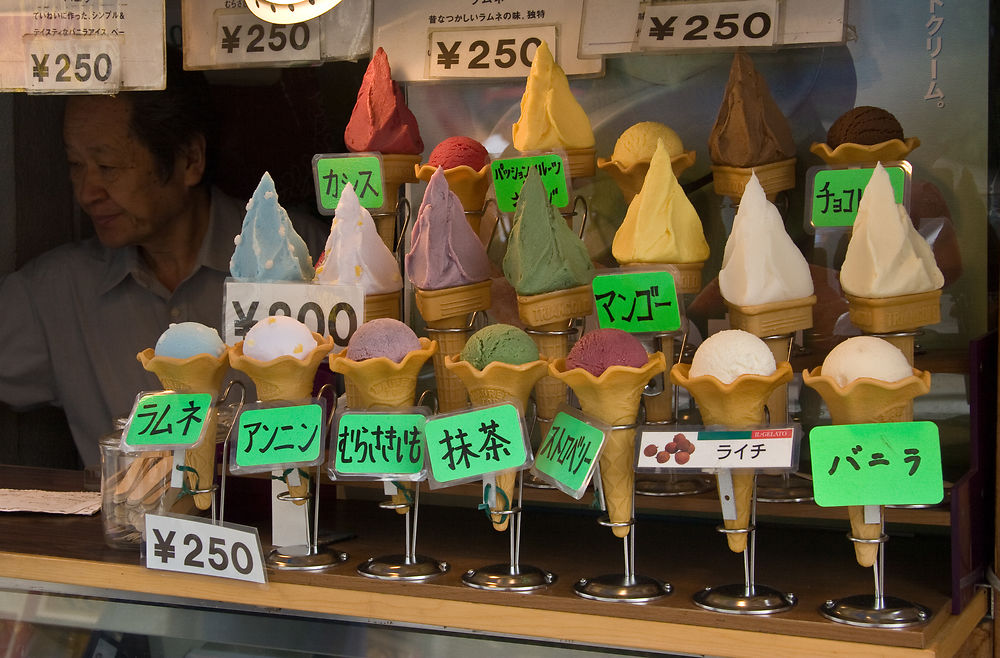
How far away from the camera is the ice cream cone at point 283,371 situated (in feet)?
6.68

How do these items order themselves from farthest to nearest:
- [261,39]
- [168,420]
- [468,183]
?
[261,39]
[468,183]
[168,420]

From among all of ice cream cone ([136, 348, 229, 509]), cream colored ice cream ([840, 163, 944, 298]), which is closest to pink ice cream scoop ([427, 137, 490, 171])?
ice cream cone ([136, 348, 229, 509])

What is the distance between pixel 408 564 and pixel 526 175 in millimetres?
806

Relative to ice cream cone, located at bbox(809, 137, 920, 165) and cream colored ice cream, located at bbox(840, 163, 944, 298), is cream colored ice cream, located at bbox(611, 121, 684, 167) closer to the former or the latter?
ice cream cone, located at bbox(809, 137, 920, 165)

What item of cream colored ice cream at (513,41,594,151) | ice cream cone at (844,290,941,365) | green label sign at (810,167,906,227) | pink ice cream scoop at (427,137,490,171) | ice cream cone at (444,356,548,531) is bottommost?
ice cream cone at (444,356,548,531)

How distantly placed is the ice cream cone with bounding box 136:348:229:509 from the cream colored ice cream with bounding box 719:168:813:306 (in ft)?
3.13

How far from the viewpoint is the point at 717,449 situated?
182 centimetres

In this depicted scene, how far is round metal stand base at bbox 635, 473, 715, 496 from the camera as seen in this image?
2229 millimetres

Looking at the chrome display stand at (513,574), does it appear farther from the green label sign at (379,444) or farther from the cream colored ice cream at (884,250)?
the cream colored ice cream at (884,250)

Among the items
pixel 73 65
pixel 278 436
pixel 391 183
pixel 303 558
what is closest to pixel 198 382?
pixel 278 436

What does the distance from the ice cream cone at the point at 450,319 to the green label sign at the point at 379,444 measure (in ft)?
0.85

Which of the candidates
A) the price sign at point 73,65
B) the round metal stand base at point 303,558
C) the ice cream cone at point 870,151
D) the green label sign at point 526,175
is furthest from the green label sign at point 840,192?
the price sign at point 73,65

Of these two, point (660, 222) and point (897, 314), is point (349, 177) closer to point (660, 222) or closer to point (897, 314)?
point (660, 222)

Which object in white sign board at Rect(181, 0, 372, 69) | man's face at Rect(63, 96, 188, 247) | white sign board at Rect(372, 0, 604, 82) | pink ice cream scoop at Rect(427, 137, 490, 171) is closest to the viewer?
pink ice cream scoop at Rect(427, 137, 490, 171)
